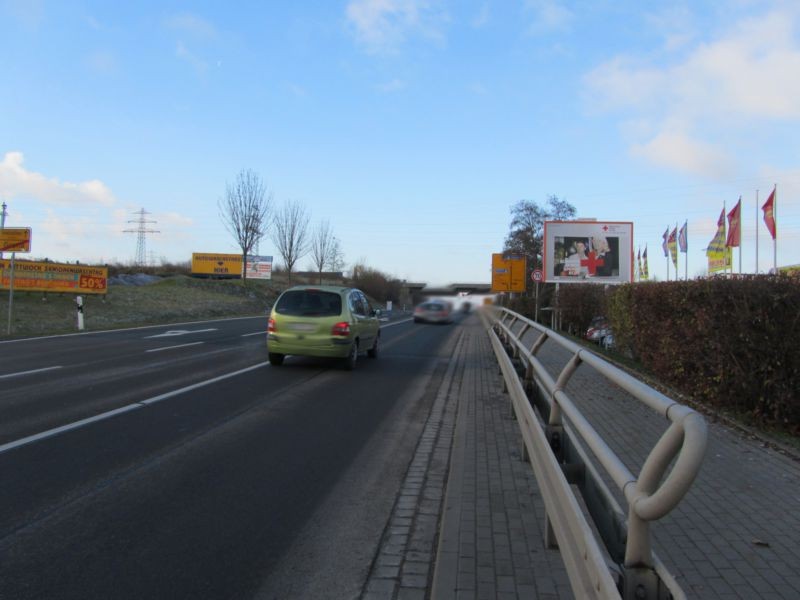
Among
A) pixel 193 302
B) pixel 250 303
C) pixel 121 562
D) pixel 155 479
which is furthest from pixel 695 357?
pixel 250 303

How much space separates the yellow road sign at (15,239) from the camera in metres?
20.6

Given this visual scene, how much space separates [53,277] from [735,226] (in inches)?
1293

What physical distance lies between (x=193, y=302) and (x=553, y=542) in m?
35.5

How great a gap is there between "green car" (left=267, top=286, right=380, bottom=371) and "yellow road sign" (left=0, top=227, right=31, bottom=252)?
501 inches

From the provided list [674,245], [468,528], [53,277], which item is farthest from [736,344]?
[674,245]

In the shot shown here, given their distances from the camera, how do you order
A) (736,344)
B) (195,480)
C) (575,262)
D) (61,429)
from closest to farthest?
(195,480)
(61,429)
(736,344)
(575,262)

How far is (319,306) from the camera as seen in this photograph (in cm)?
1257

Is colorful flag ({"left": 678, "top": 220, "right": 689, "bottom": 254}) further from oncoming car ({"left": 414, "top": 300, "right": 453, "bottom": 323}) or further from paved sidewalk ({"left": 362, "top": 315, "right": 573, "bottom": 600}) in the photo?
paved sidewalk ({"left": 362, "top": 315, "right": 573, "bottom": 600})

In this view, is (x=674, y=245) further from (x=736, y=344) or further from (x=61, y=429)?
(x=61, y=429)

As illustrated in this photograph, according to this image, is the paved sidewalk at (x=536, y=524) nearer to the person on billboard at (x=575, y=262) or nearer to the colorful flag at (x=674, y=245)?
the person on billboard at (x=575, y=262)

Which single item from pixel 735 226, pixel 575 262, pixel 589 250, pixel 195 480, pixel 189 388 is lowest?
pixel 195 480

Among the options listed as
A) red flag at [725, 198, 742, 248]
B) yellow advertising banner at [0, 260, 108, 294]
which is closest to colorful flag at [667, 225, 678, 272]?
red flag at [725, 198, 742, 248]

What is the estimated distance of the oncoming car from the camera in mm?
35812

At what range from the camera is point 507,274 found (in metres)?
38.2
